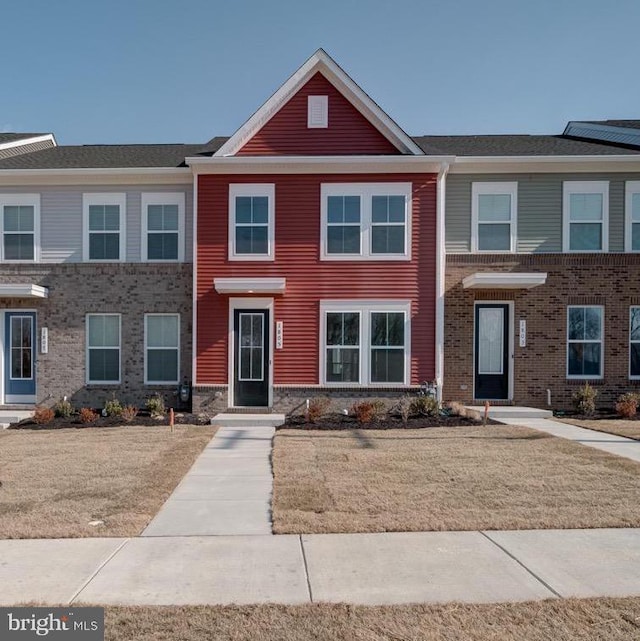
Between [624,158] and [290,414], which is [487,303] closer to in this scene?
A: [624,158]

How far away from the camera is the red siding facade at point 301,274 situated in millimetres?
13578

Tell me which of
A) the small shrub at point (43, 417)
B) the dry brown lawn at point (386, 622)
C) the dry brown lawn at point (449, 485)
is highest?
the dry brown lawn at point (386, 622)

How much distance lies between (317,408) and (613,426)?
636 centimetres

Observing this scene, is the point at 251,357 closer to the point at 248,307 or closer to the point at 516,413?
the point at 248,307

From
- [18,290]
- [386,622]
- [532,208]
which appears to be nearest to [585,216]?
[532,208]

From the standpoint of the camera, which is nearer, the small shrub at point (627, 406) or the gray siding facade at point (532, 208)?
the small shrub at point (627, 406)

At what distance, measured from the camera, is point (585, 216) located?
14.2m

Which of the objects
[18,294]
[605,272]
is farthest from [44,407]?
[605,272]

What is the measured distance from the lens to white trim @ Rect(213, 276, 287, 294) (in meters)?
13.0

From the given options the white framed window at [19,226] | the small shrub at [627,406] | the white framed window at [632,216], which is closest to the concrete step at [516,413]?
the small shrub at [627,406]

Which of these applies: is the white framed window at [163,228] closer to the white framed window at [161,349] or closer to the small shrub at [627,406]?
the white framed window at [161,349]

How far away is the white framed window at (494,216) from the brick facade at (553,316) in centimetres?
61

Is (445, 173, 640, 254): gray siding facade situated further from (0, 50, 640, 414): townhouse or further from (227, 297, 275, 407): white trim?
(227, 297, 275, 407): white trim

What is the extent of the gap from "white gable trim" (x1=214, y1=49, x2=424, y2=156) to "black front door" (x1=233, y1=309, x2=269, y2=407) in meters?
4.07
